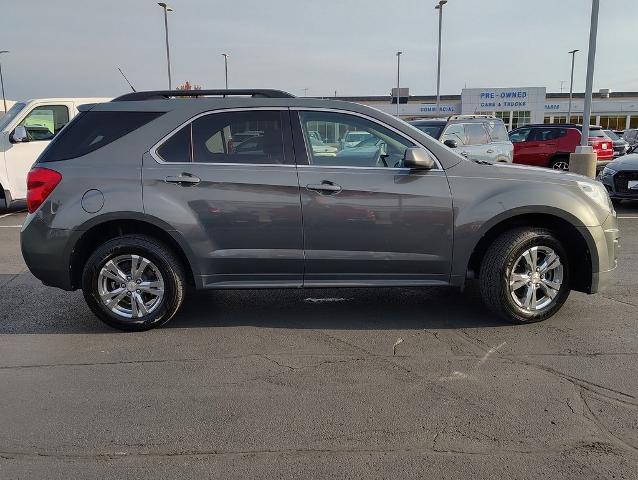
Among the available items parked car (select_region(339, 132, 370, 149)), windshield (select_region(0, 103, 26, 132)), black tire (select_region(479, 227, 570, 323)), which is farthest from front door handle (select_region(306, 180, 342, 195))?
→ windshield (select_region(0, 103, 26, 132))

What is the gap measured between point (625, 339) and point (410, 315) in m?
1.73

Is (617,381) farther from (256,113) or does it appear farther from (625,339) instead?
(256,113)

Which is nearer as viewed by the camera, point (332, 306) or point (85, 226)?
point (85, 226)

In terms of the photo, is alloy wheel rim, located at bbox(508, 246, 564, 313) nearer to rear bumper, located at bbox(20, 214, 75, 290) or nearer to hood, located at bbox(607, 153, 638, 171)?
rear bumper, located at bbox(20, 214, 75, 290)

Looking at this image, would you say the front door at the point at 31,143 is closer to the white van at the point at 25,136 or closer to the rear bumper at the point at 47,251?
the white van at the point at 25,136

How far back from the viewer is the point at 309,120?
15.0ft

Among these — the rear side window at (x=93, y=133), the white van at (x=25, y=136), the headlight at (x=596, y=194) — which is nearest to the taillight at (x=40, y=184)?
the rear side window at (x=93, y=133)

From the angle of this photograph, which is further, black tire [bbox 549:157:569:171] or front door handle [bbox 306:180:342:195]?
black tire [bbox 549:157:569:171]

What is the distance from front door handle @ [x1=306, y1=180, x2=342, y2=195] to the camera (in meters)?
4.38

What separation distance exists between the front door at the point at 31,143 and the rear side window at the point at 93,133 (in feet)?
21.0

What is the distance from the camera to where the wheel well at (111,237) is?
4.54 metres

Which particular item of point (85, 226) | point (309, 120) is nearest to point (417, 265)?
point (309, 120)

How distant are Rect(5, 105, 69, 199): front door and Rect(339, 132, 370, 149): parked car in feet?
25.2

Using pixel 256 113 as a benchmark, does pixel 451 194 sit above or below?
below
